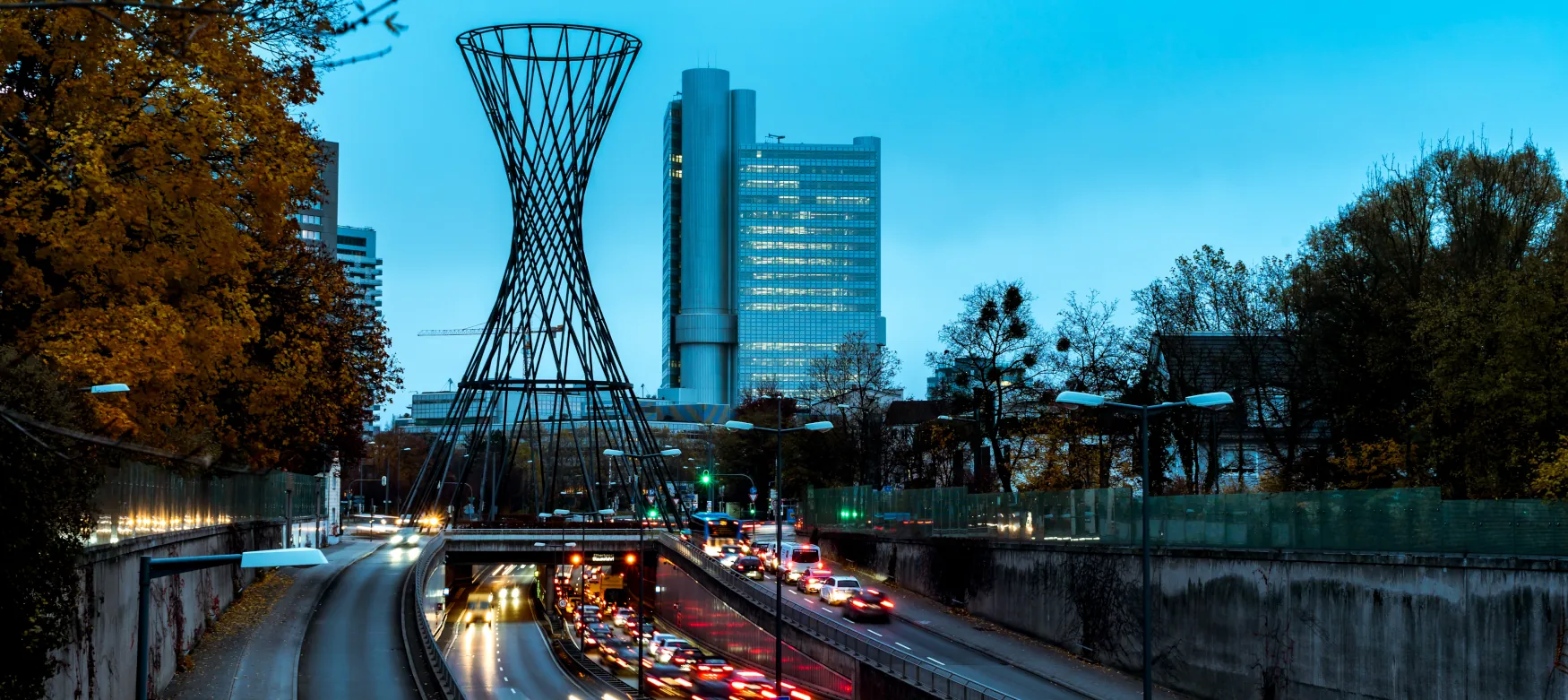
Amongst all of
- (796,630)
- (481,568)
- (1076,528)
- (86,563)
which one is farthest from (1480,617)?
(481,568)

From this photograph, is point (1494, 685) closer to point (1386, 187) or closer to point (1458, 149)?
point (1386, 187)

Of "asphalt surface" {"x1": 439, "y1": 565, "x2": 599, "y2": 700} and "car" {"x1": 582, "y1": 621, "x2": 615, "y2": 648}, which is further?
"car" {"x1": 582, "y1": 621, "x2": 615, "y2": 648}

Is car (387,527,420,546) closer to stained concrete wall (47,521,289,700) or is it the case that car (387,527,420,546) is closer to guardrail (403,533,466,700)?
guardrail (403,533,466,700)

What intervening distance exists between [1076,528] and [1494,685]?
1860 centimetres

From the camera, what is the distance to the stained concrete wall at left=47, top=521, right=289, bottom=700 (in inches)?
932

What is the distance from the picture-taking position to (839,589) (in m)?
53.7

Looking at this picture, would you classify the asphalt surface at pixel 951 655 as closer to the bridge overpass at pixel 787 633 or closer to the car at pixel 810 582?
the bridge overpass at pixel 787 633

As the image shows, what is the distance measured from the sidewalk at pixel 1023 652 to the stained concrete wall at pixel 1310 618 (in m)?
0.55

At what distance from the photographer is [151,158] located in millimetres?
25828

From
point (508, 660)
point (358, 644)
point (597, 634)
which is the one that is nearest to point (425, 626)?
point (358, 644)

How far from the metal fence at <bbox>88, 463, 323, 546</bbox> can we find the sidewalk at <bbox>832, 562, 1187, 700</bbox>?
861 inches

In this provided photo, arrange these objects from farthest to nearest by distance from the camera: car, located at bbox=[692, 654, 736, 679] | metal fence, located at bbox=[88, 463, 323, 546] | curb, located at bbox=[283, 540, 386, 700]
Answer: car, located at bbox=[692, 654, 736, 679] < curb, located at bbox=[283, 540, 386, 700] < metal fence, located at bbox=[88, 463, 323, 546]

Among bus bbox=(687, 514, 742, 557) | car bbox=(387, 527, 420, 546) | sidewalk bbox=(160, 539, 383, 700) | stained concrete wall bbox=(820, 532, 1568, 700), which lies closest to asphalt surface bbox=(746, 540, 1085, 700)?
stained concrete wall bbox=(820, 532, 1568, 700)

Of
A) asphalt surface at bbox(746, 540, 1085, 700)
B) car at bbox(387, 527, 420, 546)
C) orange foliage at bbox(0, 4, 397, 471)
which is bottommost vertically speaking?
asphalt surface at bbox(746, 540, 1085, 700)
